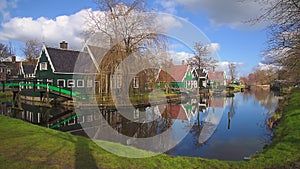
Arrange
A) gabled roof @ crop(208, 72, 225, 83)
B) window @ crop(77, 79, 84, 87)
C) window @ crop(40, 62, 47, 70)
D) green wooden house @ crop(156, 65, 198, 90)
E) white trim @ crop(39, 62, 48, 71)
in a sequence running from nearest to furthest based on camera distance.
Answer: window @ crop(77, 79, 84, 87), white trim @ crop(39, 62, 48, 71), window @ crop(40, 62, 47, 70), green wooden house @ crop(156, 65, 198, 90), gabled roof @ crop(208, 72, 225, 83)

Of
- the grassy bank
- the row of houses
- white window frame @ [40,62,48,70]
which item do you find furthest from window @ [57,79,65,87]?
the grassy bank

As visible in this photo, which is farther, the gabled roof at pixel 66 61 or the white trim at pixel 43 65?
the white trim at pixel 43 65

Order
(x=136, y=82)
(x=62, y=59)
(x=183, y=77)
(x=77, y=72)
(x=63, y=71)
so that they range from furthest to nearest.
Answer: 1. (x=183, y=77)
2. (x=62, y=59)
3. (x=63, y=71)
4. (x=77, y=72)
5. (x=136, y=82)

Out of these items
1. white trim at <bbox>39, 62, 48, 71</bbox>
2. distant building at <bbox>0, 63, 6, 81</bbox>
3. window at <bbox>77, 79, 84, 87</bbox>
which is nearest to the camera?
window at <bbox>77, 79, 84, 87</bbox>

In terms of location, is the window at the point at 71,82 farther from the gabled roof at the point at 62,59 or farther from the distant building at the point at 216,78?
the distant building at the point at 216,78

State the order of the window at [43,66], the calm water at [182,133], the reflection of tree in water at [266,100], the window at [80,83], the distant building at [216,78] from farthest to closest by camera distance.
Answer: the distant building at [216,78] < the reflection of tree in water at [266,100] < the window at [43,66] < the window at [80,83] < the calm water at [182,133]

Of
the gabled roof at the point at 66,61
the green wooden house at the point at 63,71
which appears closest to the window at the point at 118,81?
the gabled roof at the point at 66,61

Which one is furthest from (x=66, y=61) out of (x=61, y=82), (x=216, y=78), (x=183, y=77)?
(x=216, y=78)

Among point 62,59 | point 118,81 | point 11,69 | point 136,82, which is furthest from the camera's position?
point 11,69

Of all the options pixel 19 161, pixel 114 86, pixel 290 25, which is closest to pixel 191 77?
pixel 114 86

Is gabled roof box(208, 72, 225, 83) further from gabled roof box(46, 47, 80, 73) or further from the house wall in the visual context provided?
the house wall

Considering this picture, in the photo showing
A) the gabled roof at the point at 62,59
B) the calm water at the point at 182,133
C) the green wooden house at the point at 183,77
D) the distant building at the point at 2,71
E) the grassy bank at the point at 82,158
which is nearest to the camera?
the grassy bank at the point at 82,158

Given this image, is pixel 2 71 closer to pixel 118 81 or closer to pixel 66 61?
pixel 66 61

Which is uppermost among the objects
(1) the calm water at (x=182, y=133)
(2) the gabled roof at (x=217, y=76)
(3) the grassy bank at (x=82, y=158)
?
(2) the gabled roof at (x=217, y=76)
